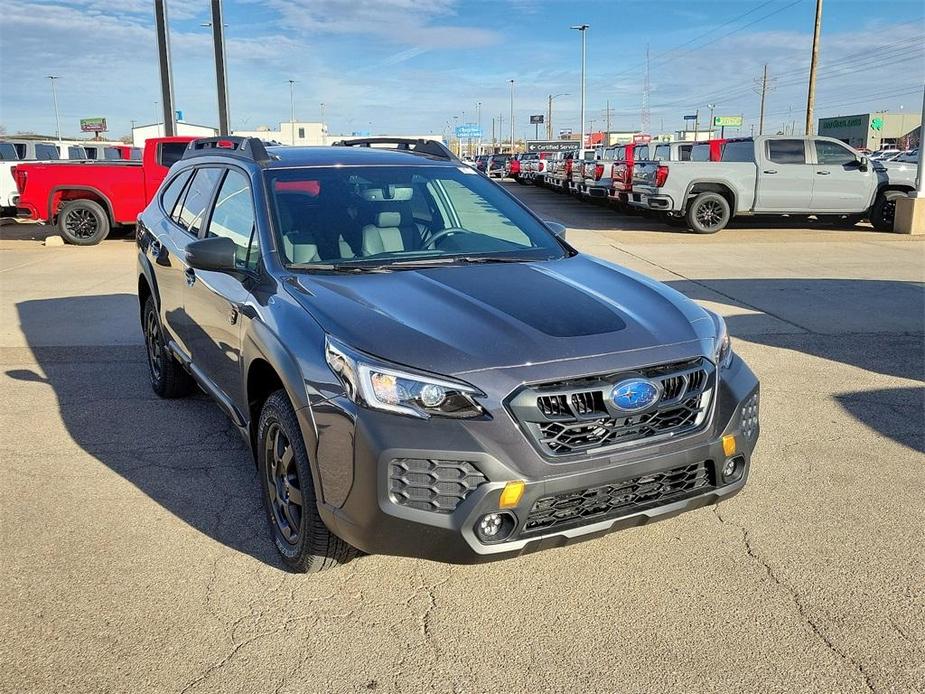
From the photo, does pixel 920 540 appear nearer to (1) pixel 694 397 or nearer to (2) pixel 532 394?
(1) pixel 694 397

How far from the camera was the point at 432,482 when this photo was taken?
2752 millimetres

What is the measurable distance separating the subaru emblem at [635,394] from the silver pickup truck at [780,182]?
14452mm

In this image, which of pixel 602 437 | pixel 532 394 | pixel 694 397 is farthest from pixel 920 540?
pixel 532 394

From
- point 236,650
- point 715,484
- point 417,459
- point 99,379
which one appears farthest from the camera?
point 99,379

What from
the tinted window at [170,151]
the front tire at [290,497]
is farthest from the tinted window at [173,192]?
the tinted window at [170,151]

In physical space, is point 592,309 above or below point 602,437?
above

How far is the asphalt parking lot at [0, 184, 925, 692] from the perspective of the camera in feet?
9.17

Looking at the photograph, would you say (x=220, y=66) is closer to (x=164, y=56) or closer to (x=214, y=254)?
(x=164, y=56)

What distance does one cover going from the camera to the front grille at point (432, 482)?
2.73m

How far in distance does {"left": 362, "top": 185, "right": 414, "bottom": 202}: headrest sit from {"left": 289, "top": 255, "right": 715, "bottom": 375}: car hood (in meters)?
0.69

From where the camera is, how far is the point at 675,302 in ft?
11.6

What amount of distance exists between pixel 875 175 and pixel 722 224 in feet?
10.4

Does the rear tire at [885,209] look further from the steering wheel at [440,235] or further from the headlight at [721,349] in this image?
the headlight at [721,349]

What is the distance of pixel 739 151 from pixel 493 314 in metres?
15.5
